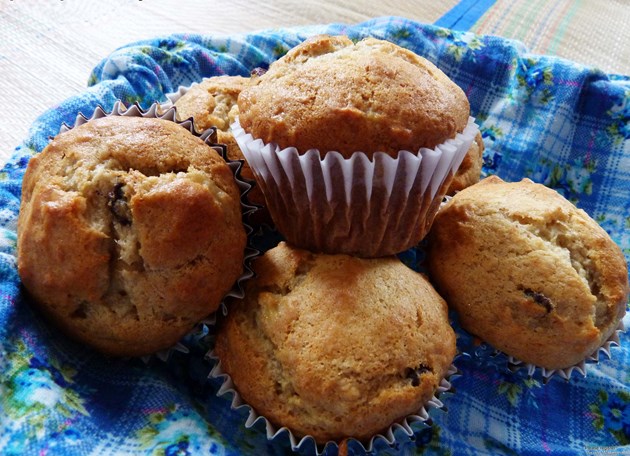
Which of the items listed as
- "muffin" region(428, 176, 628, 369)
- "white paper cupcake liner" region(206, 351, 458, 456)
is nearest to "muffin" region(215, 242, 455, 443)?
"white paper cupcake liner" region(206, 351, 458, 456)

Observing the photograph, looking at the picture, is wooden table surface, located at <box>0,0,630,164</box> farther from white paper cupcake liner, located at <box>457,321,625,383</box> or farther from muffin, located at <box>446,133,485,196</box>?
white paper cupcake liner, located at <box>457,321,625,383</box>

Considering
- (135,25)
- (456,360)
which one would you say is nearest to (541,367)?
(456,360)

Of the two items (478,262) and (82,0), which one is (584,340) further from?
(82,0)

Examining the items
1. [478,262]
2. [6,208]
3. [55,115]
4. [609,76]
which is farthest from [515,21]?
→ [6,208]

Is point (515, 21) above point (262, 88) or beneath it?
beneath

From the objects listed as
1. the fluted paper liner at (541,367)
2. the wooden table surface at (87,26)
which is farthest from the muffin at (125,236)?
the wooden table surface at (87,26)

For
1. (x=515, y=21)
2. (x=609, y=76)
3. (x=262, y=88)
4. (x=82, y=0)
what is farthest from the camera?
(x=515, y=21)

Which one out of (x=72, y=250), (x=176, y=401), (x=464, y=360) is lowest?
(x=464, y=360)

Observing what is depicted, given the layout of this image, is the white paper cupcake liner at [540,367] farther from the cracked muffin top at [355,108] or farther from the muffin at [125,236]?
the muffin at [125,236]
